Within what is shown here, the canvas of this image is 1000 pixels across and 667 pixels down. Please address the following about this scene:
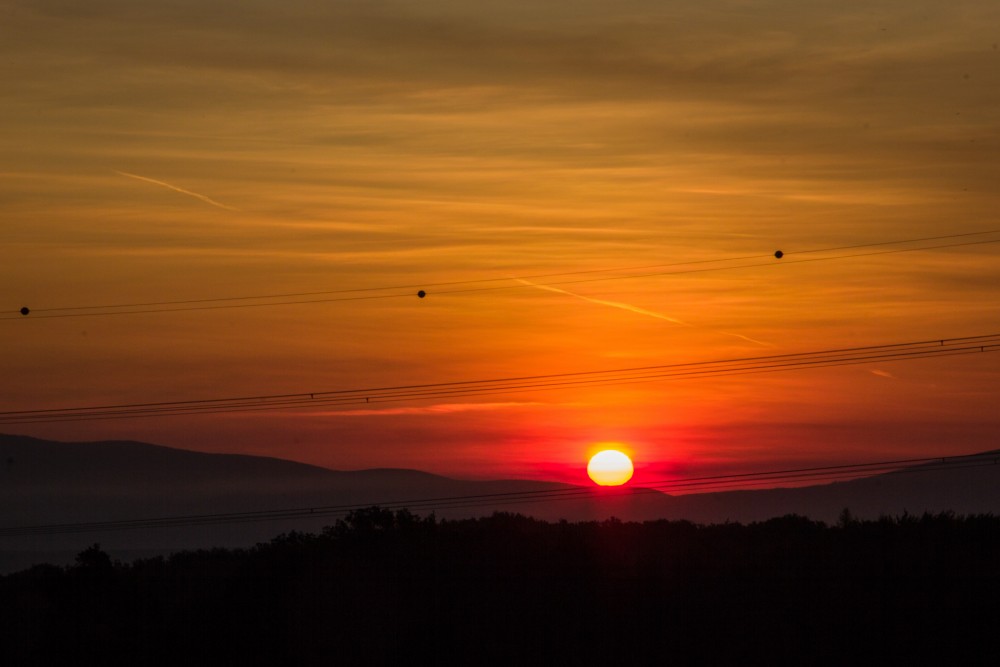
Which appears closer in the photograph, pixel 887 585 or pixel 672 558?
pixel 887 585

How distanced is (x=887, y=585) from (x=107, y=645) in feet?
127

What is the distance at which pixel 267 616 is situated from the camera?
7656 centimetres

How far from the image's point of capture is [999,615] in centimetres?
6347

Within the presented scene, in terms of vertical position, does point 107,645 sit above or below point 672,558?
below

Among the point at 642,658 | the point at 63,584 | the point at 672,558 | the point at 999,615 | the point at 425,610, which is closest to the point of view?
the point at 999,615

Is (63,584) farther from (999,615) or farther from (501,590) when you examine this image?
(999,615)

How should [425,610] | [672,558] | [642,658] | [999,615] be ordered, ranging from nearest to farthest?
[999,615], [642,658], [425,610], [672,558]

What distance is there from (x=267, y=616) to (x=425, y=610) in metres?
8.65

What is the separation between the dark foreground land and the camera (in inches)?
2608

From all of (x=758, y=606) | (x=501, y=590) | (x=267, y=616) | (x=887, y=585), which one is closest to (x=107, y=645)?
(x=267, y=616)

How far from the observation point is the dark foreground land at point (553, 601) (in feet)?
217

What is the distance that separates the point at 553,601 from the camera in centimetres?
7238

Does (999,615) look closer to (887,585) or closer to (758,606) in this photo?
(887,585)

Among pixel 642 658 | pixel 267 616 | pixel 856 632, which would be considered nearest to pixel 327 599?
pixel 267 616
